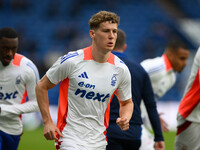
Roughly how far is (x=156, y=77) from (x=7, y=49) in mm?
2987

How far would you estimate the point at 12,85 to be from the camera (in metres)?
5.91

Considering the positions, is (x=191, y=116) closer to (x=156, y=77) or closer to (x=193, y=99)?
(x=193, y=99)

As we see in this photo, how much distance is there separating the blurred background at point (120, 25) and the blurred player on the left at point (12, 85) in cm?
Answer: 1615

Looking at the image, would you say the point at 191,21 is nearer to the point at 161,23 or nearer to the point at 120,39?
the point at 161,23

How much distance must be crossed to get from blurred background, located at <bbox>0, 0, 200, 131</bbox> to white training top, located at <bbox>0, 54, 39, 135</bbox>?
1615cm

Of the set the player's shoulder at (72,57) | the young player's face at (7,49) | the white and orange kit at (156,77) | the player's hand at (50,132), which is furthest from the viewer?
the white and orange kit at (156,77)

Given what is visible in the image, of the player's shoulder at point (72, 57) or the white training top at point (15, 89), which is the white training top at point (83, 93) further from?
the white training top at point (15, 89)

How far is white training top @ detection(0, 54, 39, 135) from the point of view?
5871 millimetres

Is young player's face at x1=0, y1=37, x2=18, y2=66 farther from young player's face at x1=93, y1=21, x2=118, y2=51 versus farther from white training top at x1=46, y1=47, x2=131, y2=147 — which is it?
young player's face at x1=93, y1=21, x2=118, y2=51

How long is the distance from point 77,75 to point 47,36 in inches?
758

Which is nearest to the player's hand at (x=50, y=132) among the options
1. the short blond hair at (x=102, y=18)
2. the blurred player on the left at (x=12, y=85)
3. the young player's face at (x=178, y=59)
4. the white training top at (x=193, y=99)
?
the short blond hair at (x=102, y=18)

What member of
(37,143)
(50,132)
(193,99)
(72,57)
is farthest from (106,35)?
(37,143)

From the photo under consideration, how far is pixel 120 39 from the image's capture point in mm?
5840

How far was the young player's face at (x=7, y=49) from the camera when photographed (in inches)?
228
